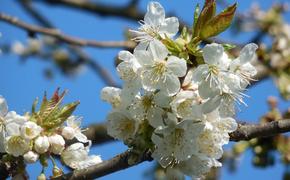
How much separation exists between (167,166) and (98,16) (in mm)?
3324

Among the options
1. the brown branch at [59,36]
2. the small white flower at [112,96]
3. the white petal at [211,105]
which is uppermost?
the brown branch at [59,36]

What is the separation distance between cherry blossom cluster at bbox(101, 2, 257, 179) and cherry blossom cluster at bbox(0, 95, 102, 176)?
0.61 ft

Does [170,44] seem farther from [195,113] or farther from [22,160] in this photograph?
[22,160]

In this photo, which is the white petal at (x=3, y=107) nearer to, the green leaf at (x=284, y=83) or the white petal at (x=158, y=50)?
the white petal at (x=158, y=50)

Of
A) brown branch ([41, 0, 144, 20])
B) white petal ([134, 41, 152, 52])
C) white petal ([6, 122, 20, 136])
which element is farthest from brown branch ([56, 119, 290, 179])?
brown branch ([41, 0, 144, 20])

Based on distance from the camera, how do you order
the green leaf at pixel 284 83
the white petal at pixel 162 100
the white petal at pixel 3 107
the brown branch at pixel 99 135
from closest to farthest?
the white petal at pixel 162 100 < the white petal at pixel 3 107 < the green leaf at pixel 284 83 < the brown branch at pixel 99 135

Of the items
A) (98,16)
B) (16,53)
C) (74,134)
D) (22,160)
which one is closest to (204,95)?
(74,134)

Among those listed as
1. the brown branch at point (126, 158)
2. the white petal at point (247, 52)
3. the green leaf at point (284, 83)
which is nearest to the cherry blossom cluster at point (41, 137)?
the brown branch at point (126, 158)

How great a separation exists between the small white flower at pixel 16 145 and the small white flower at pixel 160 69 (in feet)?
1.38

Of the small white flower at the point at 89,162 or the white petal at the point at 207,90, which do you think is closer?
the white petal at the point at 207,90

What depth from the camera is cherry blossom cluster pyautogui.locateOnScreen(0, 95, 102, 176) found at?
5.86ft

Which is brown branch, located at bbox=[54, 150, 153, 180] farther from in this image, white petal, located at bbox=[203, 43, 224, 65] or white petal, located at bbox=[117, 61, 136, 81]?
white petal, located at bbox=[203, 43, 224, 65]

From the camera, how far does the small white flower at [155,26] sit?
5.91ft

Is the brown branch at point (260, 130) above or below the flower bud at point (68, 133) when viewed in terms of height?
below
